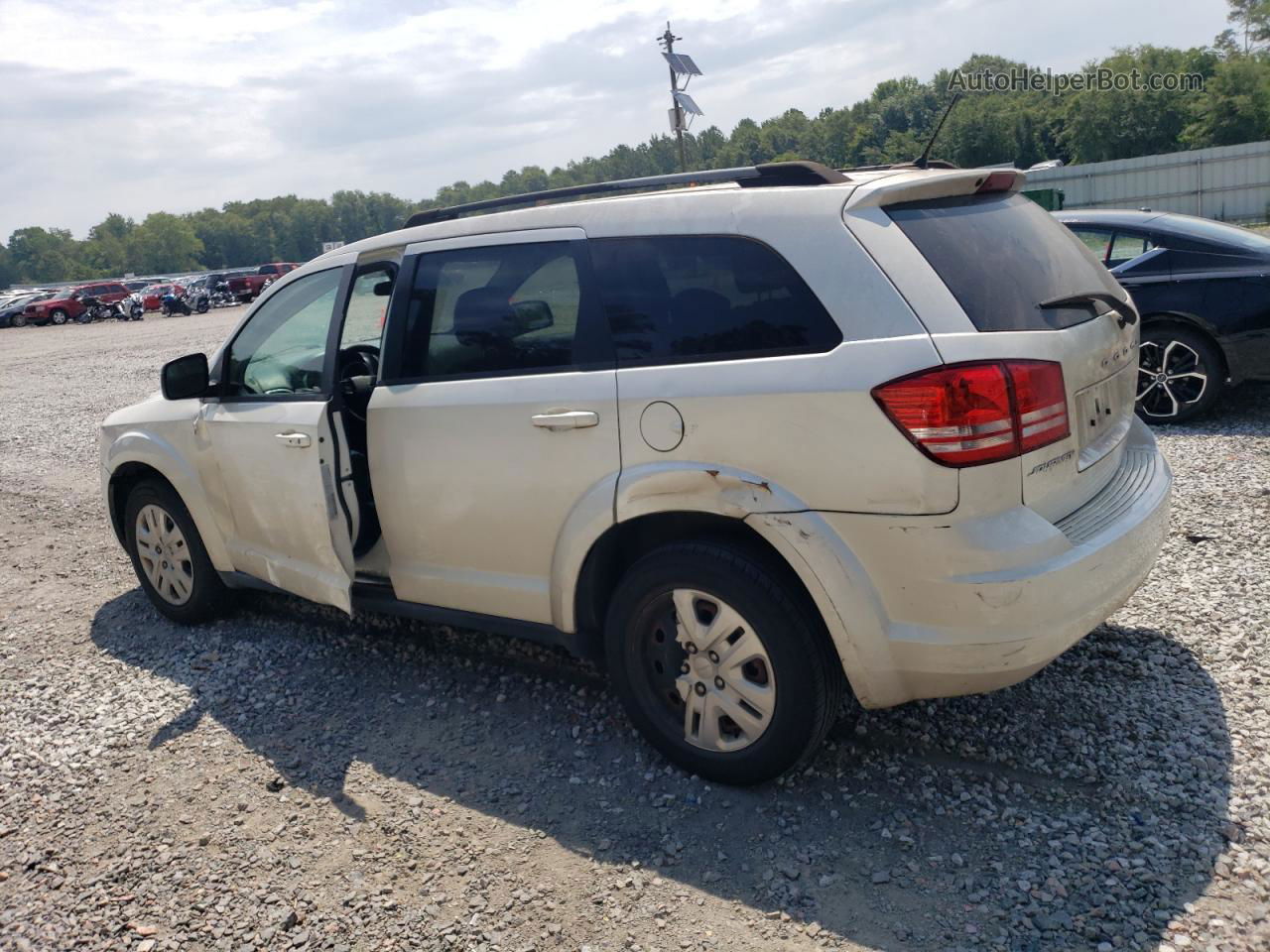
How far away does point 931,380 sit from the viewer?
3.00 metres

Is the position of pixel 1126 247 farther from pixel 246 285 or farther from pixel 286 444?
pixel 246 285

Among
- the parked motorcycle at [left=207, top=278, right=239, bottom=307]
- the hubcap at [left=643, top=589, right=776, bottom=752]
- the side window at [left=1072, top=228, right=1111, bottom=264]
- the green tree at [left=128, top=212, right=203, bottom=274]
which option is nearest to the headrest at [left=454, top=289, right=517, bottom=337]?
the hubcap at [left=643, top=589, right=776, bottom=752]

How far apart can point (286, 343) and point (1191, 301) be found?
246 inches

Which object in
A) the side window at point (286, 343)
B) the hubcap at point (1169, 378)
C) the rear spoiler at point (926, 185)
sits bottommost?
the hubcap at point (1169, 378)

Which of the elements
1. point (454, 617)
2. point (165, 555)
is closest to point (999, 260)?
point (454, 617)

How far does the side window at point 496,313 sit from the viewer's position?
3832 millimetres

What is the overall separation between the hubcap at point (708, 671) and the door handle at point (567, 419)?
65 centimetres

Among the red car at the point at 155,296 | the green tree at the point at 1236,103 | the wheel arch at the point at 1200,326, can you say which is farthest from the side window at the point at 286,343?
the green tree at the point at 1236,103

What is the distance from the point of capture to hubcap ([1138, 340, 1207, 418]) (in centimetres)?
779

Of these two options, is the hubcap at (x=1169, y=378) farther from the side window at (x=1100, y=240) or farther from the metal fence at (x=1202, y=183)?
the metal fence at (x=1202, y=183)

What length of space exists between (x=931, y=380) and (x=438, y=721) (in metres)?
2.47

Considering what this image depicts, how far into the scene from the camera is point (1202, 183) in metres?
32.2

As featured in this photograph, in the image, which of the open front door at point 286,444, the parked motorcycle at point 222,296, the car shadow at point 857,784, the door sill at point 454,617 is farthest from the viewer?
the parked motorcycle at point 222,296

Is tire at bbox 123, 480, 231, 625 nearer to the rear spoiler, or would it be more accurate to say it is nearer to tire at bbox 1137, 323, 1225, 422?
the rear spoiler
